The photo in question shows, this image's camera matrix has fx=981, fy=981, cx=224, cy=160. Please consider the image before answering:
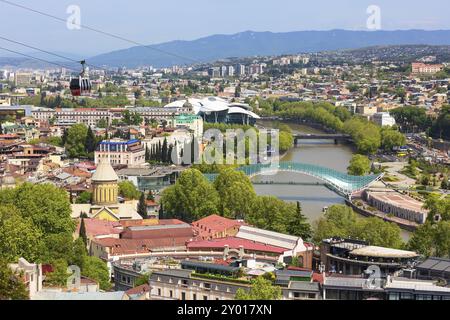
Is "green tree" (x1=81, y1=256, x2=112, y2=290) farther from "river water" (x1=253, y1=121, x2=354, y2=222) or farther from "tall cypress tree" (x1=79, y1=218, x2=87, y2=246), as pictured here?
"river water" (x1=253, y1=121, x2=354, y2=222)

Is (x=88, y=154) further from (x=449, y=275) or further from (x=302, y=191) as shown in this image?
(x=449, y=275)

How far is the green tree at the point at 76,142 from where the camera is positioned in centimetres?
1884

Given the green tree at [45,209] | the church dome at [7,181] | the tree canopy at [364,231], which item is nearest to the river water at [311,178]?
the tree canopy at [364,231]

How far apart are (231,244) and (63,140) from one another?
41.7ft

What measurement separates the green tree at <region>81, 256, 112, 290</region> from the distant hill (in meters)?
72.5

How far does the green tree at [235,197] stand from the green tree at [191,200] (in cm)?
11

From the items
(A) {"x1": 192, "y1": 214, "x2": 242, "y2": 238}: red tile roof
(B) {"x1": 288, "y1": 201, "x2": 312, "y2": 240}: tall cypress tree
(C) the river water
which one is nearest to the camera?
(A) {"x1": 192, "y1": 214, "x2": 242, "y2": 238}: red tile roof

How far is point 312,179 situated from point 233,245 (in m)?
8.24

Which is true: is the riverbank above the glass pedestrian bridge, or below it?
below

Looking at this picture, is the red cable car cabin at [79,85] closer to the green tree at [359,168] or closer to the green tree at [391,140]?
the green tree at [359,168]

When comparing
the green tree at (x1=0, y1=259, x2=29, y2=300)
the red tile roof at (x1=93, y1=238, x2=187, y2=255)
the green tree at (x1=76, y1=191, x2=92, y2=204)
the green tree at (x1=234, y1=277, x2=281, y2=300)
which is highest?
the green tree at (x1=0, y1=259, x2=29, y2=300)

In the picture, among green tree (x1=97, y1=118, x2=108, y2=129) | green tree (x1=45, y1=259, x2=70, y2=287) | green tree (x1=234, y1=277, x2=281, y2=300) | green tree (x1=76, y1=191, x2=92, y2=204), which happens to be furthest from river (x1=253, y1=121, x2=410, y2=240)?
green tree (x1=234, y1=277, x2=281, y2=300)

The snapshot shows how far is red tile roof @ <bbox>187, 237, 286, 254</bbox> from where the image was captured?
25.1 feet

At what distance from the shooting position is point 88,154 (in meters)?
18.8
